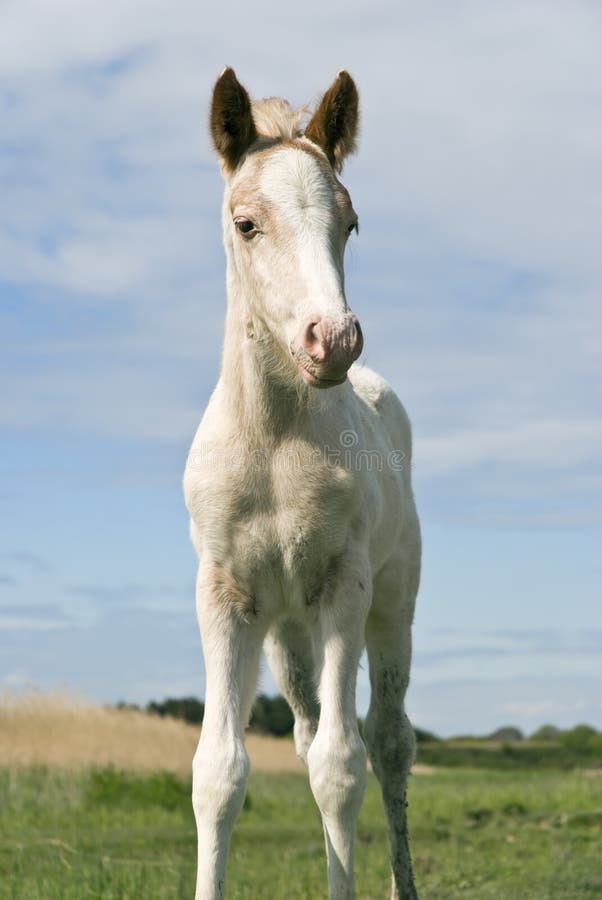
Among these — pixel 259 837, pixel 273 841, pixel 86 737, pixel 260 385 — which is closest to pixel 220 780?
pixel 260 385

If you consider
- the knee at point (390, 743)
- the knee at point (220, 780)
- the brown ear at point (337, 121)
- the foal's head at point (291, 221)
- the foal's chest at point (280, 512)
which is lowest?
the knee at point (220, 780)

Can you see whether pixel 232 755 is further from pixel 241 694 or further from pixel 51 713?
pixel 51 713

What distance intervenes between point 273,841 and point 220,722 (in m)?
6.53

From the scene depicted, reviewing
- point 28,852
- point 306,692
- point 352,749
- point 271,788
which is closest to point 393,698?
point 306,692

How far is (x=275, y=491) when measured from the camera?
16.5 feet

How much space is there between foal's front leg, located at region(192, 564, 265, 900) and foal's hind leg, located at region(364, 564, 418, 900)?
1.62 meters

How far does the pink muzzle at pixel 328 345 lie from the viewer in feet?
13.8

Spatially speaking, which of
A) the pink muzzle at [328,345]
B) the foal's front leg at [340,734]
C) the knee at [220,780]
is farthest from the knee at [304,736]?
the pink muzzle at [328,345]

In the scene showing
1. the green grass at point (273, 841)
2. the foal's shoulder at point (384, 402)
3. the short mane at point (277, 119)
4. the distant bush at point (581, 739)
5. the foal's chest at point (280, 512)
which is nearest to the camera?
the foal's chest at point (280, 512)

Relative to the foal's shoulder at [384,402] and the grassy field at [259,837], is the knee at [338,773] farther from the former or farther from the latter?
the foal's shoulder at [384,402]

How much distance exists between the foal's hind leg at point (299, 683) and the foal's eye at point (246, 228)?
97.9 inches

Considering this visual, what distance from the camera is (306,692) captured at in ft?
20.7

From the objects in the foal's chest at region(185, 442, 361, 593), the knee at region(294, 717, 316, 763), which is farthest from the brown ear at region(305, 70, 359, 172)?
the knee at region(294, 717, 316, 763)

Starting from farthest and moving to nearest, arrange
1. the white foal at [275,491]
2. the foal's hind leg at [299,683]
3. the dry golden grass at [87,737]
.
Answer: the dry golden grass at [87,737] < the foal's hind leg at [299,683] < the white foal at [275,491]
